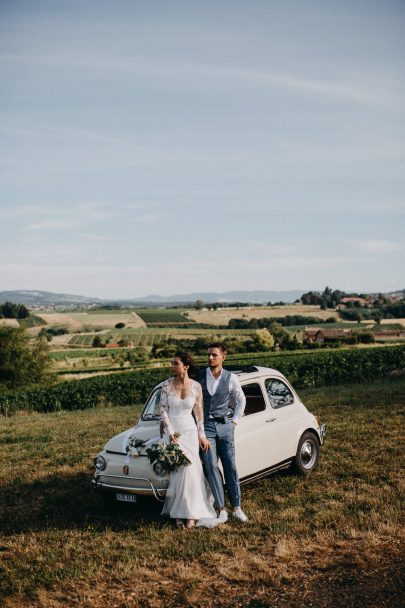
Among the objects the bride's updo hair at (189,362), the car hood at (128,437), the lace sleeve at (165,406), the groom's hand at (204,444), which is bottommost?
the car hood at (128,437)

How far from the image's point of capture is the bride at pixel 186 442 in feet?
22.4

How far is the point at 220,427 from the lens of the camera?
717 cm

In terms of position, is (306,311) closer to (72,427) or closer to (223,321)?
(223,321)

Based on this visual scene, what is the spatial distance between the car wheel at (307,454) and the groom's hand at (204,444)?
8.02 ft

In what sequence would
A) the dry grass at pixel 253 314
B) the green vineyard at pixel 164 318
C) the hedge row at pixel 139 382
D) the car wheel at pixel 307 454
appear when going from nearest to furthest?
the car wheel at pixel 307 454 < the hedge row at pixel 139 382 < the dry grass at pixel 253 314 < the green vineyard at pixel 164 318

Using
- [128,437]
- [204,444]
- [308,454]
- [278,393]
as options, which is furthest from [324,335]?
[204,444]

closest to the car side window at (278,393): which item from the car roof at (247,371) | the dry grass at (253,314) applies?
the car roof at (247,371)

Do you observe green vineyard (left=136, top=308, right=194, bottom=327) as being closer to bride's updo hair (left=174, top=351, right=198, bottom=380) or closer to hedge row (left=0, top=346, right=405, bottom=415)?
hedge row (left=0, top=346, right=405, bottom=415)

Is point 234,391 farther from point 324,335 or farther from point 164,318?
point 164,318

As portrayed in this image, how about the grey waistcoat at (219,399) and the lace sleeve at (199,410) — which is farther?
the grey waistcoat at (219,399)

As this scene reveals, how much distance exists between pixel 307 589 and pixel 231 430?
2.39m

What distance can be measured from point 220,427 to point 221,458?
433 millimetres

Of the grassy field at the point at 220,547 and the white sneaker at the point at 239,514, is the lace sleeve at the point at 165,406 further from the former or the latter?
the white sneaker at the point at 239,514

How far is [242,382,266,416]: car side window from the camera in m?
8.45
